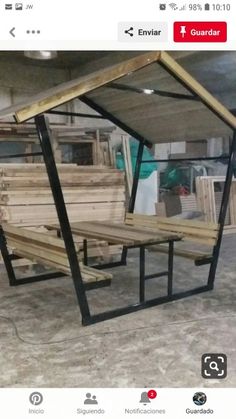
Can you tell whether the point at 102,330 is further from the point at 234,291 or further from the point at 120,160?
the point at 120,160

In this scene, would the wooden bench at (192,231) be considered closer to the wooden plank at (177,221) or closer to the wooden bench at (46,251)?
the wooden plank at (177,221)

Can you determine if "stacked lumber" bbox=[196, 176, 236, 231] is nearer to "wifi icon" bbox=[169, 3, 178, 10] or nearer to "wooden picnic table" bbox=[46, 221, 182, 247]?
"wooden picnic table" bbox=[46, 221, 182, 247]

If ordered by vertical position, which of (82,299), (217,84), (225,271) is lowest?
(225,271)

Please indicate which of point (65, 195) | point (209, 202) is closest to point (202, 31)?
point (65, 195)

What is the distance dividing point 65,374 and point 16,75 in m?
4.87

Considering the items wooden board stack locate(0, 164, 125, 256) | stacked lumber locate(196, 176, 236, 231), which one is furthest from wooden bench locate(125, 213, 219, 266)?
stacked lumber locate(196, 176, 236, 231)

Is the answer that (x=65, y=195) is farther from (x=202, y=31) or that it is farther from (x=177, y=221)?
(x=202, y=31)

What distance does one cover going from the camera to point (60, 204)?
1.68m

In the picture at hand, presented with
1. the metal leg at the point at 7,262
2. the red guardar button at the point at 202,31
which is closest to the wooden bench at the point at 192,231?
the metal leg at the point at 7,262

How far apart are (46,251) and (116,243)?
1.23 ft

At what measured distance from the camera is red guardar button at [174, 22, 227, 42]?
65 cm

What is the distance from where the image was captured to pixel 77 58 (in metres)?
5.18

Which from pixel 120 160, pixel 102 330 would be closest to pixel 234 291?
pixel 102 330
